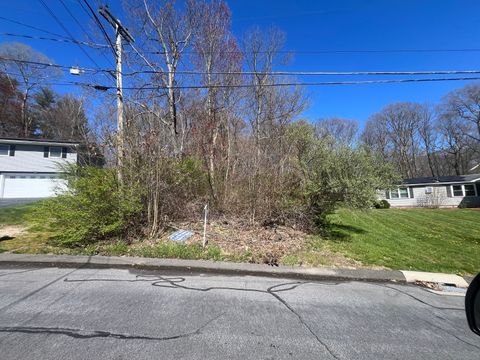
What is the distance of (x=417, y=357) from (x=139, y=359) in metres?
2.73

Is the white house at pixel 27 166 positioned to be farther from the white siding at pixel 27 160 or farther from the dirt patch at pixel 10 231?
the dirt patch at pixel 10 231

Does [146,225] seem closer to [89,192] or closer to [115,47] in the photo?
[89,192]

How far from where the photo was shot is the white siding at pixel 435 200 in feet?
89.4

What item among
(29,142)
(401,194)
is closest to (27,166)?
(29,142)

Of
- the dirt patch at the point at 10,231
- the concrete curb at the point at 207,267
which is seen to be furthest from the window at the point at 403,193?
the dirt patch at the point at 10,231

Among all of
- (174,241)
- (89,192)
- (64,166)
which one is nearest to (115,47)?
(64,166)

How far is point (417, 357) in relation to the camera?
2.84 metres

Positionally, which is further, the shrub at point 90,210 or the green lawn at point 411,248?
the shrub at point 90,210

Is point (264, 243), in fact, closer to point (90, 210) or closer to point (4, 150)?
point (90, 210)

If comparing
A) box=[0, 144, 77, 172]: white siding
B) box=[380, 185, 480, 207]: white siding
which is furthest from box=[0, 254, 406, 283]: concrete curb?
box=[380, 185, 480, 207]: white siding

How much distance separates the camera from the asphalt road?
2844 millimetres

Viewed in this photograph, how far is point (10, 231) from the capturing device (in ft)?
28.6

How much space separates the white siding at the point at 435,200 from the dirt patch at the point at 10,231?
27.6 metres

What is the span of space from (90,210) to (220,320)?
16.2 ft
